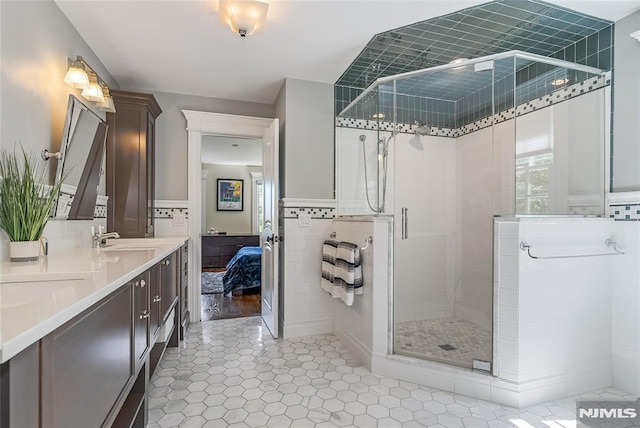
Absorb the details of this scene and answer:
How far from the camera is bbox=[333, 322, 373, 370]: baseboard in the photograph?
7.49 feet

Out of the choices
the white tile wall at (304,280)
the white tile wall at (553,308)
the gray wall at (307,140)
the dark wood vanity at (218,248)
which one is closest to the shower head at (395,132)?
the gray wall at (307,140)

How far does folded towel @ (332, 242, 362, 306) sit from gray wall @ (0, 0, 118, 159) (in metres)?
2.03

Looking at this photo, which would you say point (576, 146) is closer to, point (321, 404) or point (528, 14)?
point (528, 14)

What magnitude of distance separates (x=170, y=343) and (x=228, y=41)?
2.47 m

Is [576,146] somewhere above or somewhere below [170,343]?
above

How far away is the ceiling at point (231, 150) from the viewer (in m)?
5.41

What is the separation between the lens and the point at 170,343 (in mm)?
2592

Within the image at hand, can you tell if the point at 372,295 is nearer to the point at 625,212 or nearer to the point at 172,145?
the point at 625,212

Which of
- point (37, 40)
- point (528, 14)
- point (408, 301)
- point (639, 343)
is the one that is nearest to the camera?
point (37, 40)

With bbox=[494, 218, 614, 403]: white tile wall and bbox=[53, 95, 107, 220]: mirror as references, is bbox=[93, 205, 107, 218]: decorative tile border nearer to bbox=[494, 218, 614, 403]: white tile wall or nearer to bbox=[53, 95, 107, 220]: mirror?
bbox=[53, 95, 107, 220]: mirror

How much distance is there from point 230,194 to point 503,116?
6.28m

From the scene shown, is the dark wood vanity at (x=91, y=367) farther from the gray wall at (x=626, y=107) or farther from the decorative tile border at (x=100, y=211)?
the gray wall at (x=626, y=107)

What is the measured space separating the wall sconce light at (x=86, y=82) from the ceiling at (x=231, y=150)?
254cm

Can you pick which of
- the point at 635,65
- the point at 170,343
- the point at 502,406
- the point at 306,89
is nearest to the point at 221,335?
the point at 170,343
